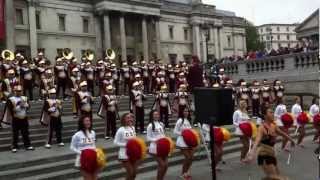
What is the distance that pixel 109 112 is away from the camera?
18234 millimetres

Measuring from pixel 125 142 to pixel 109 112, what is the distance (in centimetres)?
659

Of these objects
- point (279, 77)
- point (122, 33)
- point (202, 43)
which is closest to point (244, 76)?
point (279, 77)

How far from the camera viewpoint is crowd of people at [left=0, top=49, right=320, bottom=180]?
36.8 ft

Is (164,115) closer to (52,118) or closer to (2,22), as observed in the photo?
(52,118)

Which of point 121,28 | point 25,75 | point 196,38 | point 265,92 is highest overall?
point 121,28

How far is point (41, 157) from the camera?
14.2m

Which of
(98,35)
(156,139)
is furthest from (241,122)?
(98,35)

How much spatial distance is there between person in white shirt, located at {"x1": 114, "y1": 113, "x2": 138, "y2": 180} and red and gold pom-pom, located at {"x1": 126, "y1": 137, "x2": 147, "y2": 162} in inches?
5.8

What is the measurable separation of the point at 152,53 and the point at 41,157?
4248 centimetres

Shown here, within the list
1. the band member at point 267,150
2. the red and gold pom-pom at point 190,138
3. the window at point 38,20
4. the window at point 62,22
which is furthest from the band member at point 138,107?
the window at point 62,22

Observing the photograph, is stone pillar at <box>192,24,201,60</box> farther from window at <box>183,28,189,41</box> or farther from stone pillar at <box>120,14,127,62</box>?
stone pillar at <box>120,14,127,62</box>

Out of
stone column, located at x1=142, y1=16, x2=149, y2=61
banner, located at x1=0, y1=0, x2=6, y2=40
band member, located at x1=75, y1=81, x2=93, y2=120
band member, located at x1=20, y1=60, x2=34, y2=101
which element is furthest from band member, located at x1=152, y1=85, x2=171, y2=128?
stone column, located at x1=142, y1=16, x2=149, y2=61

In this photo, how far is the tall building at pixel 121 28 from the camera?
44375 millimetres

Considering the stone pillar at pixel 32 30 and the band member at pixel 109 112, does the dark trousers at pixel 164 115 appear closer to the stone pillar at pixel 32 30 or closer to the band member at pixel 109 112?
the band member at pixel 109 112
